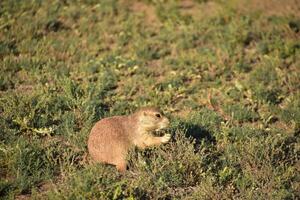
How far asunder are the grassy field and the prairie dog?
16 cm

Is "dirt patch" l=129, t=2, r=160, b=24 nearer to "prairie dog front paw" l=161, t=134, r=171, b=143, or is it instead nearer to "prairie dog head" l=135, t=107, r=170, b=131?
"prairie dog head" l=135, t=107, r=170, b=131

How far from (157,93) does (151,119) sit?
2389 millimetres

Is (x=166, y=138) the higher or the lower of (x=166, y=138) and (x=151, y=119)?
the lower

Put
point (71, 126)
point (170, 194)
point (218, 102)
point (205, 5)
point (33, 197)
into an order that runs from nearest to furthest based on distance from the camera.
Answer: point (33, 197) < point (170, 194) < point (71, 126) < point (218, 102) < point (205, 5)

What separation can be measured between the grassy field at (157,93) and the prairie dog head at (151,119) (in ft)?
1.17

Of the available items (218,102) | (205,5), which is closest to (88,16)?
(205,5)

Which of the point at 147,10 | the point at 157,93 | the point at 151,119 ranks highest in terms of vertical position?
the point at 151,119

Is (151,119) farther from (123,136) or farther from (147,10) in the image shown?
(147,10)

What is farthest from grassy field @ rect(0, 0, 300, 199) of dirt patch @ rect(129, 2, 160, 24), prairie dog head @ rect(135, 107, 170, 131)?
prairie dog head @ rect(135, 107, 170, 131)

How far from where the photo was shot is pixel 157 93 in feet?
28.1

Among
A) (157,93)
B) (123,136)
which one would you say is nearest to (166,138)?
(123,136)

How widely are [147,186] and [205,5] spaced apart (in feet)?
27.8

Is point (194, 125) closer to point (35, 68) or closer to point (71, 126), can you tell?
point (71, 126)

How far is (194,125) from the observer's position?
24.2 ft
